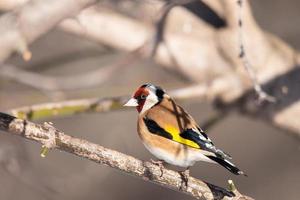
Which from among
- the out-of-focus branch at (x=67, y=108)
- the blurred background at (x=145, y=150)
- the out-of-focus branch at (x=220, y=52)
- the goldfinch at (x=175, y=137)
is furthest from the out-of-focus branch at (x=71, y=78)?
the blurred background at (x=145, y=150)

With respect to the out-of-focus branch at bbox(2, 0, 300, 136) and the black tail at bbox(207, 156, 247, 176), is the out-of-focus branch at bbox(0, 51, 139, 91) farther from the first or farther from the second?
the black tail at bbox(207, 156, 247, 176)

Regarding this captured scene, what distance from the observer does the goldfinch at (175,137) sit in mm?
2764

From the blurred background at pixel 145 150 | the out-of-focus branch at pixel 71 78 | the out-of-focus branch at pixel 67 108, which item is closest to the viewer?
the out-of-focus branch at pixel 71 78

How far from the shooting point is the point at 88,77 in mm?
3613

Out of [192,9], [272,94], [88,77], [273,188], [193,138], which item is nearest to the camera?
[193,138]

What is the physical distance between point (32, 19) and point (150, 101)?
1.75 feet

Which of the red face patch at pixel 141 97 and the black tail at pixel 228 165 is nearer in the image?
the black tail at pixel 228 165

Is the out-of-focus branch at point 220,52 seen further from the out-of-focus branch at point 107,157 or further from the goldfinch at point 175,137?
the out-of-focus branch at point 107,157

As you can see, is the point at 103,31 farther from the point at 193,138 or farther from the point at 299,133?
the point at 193,138

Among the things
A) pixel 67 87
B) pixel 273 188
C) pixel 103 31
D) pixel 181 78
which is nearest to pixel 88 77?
pixel 67 87

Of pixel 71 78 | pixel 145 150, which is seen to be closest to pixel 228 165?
pixel 71 78

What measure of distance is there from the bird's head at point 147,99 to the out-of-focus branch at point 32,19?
41cm

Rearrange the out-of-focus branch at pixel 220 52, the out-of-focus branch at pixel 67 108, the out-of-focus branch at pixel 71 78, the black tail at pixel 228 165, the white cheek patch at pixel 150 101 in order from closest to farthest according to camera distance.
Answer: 1. the black tail at pixel 228 165
2. the white cheek patch at pixel 150 101
3. the out-of-focus branch at pixel 71 78
4. the out-of-focus branch at pixel 67 108
5. the out-of-focus branch at pixel 220 52

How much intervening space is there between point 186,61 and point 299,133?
665 millimetres
